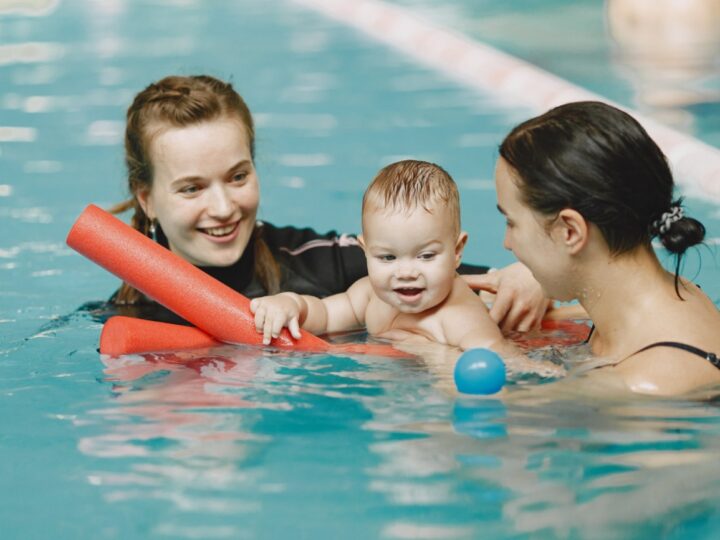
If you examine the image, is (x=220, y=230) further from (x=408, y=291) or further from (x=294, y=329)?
(x=408, y=291)

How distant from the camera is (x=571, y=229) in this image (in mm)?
3180

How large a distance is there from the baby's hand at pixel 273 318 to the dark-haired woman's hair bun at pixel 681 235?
3.79 ft

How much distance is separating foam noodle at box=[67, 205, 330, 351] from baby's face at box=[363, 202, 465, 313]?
0.29m

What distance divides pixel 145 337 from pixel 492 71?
610 cm

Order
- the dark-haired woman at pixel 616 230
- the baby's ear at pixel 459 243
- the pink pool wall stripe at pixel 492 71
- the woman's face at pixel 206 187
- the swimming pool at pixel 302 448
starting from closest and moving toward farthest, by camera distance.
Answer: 1. the swimming pool at pixel 302 448
2. the dark-haired woman at pixel 616 230
3. the baby's ear at pixel 459 243
4. the woman's face at pixel 206 187
5. the pink pool wall stripe at pixel 492 71

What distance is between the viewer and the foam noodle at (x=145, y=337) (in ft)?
12.2

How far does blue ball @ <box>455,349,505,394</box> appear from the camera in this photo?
3137 mm

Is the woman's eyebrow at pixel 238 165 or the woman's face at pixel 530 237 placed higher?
the woman's eyebrow at pixel 238 165

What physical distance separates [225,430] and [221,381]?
1.29ft

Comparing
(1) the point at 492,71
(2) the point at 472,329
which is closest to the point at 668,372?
(2) the point at 472,329

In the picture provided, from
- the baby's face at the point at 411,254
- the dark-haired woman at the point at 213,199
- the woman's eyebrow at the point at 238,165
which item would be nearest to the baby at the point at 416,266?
the baby's face at the point at 411,254

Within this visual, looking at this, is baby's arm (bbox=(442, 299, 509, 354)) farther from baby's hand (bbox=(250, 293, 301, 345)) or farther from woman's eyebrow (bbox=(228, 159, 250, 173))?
woman's eyebrow (bbox=(228, 159, 250, 173))

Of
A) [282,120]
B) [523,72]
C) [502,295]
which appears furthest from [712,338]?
[523,72]

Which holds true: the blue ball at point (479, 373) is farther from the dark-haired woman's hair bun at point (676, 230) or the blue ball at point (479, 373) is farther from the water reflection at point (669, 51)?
the water reflection at point (669, 51)
